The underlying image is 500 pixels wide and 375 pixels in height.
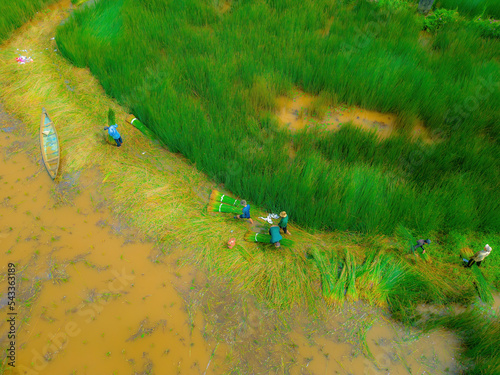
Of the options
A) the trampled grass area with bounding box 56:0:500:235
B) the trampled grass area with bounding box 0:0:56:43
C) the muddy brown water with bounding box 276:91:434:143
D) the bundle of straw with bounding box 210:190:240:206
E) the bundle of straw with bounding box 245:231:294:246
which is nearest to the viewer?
the bundle of straw with bounding box 245:231:294:246

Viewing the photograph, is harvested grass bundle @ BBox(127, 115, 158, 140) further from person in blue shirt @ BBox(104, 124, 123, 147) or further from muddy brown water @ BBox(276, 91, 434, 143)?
muddy brown water @ BBox(276, 91, 434, 143)

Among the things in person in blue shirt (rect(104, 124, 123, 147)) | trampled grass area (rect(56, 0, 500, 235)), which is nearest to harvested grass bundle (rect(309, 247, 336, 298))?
trampled grass area (rect(56, 0, 500, 235))

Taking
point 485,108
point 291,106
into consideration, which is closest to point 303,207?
point 291,106

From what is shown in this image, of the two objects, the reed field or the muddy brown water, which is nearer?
the muddy brown water

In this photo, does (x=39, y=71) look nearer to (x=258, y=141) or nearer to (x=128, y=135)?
(x=128, y=135)

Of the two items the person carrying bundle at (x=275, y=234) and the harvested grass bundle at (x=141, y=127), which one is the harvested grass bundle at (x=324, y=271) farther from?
the harvested grass bundle at (x=141, y=127)

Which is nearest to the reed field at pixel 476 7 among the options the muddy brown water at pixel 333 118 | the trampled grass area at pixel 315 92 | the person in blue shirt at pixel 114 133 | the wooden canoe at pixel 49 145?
the trampled grass area at pixel 315 92
